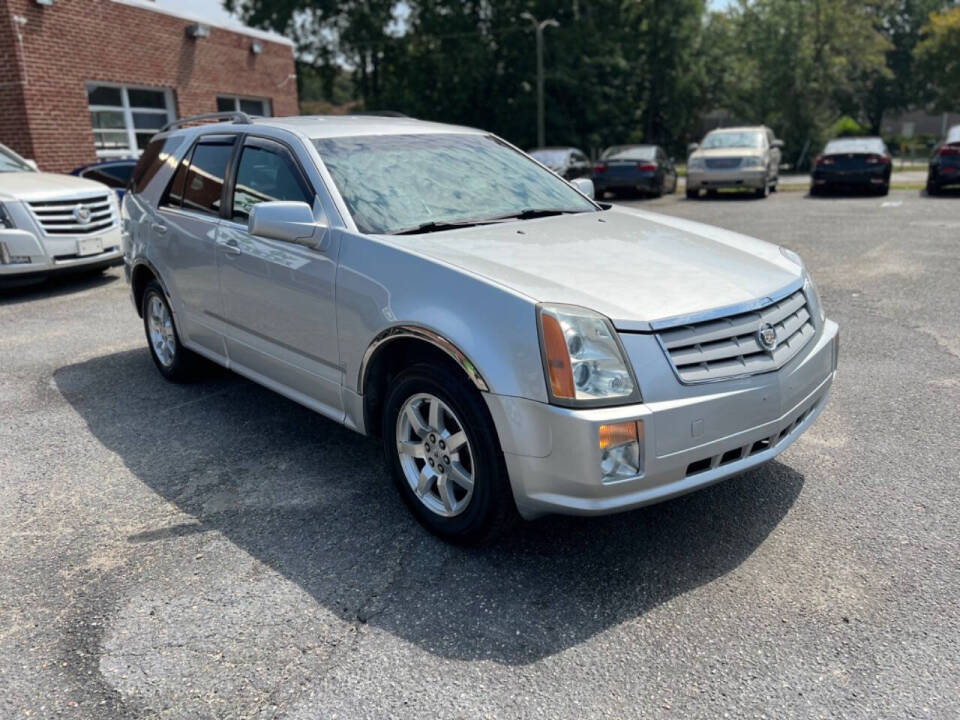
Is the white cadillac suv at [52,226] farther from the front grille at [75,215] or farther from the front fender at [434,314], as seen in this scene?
the front fender at [434,314]

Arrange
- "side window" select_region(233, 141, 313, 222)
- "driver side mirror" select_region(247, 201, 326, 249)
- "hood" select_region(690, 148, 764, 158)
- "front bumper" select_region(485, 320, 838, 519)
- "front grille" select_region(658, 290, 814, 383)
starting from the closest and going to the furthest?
"front bumper" select_region(485, 320, 838, 519), "front grille" select_region(658, 290, 814, 383), "driver side mirror" select_region(247, 201, 326, 249), "side window" select_region(233, 141, 313, 222), "hood" select_region(690, 148, 764, 158)

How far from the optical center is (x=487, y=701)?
2.59m

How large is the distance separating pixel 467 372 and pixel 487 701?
116 centimetres

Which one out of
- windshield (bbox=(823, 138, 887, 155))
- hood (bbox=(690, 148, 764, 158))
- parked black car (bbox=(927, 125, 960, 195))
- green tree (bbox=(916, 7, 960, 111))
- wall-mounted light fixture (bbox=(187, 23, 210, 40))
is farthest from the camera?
green tree (bbox=(916, 7, 960, 111))

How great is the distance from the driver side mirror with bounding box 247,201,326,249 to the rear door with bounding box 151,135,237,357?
42.9 inches

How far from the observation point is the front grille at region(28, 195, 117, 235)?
9188mm

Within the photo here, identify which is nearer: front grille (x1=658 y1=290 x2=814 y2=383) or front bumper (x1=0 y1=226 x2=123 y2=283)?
front grille (x1=658 y1=290 x2=814 y2=383)

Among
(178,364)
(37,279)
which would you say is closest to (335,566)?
(178,364)

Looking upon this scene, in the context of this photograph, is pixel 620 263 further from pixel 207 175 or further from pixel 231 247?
pixel 207 175

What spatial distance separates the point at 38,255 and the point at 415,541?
7313 mm

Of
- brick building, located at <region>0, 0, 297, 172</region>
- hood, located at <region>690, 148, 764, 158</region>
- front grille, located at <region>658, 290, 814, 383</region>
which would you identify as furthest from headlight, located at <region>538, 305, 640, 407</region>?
hood, located at <region>690, 148, 764, 158</region>

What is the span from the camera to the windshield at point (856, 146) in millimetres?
20672

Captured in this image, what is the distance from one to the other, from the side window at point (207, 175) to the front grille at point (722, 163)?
17756 millimetres

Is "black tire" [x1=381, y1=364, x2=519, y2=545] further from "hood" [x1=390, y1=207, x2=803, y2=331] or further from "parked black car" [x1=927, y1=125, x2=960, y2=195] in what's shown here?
"parked black car" [x1=927, y1=125, x2=960, y2=195]
